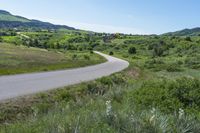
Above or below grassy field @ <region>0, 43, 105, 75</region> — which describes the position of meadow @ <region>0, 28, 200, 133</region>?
above

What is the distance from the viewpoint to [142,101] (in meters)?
13.1

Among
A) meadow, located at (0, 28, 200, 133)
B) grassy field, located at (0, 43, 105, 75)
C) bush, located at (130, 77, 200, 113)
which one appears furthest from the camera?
grassy field, located at (0, 43, 105, 75)

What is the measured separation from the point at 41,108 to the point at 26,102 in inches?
70.0

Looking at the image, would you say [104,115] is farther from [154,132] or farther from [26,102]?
[26,102]

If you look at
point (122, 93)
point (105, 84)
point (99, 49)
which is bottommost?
point (99, 49)

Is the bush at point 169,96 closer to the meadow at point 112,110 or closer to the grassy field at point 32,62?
the meadow at point 112,110

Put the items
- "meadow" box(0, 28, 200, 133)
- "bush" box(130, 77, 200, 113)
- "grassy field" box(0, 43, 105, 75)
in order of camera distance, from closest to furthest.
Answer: "meadow" box(0, 28, 200, 133) < "bush" box(130, 77, 200, 113) < "grassy field" box(0, 43, 105, 75)

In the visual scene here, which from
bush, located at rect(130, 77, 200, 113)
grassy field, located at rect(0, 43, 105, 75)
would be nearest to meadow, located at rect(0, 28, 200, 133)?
bush, located at rect(130, 77, 200, 113)

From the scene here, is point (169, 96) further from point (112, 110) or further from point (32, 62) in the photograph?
point (32, 62)

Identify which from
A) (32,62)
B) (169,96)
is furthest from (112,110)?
(32,62)

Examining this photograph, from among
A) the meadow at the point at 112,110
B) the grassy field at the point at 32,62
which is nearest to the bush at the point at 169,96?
the meadow at the point at 112,110

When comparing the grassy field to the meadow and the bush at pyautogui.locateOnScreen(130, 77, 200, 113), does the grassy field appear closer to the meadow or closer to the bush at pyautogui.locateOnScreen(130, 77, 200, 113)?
the meadow

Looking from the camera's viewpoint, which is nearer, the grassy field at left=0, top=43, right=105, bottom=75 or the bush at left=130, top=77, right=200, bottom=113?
the bush at left=130, top=77, right=200, bottom=113

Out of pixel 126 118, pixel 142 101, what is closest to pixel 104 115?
pixel 126 118
